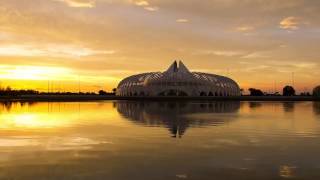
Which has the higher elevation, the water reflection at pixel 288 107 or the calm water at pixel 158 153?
the water reflection at pixel 288 107

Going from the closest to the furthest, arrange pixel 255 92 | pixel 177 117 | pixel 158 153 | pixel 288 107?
pixel 158 153 → pixel 177 117 → pixel 288 107 → pixel 255 92

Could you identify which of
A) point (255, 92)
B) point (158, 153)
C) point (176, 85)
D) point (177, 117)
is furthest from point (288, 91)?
point (158, 153)

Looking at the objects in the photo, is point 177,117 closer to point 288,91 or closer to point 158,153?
point 158,153

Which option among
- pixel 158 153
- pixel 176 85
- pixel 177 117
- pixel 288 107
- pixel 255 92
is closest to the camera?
pixel 158 153

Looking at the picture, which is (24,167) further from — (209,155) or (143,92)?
(143,92)

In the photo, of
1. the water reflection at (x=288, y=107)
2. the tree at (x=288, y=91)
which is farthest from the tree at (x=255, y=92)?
the water reflection at (x=288, y=107)

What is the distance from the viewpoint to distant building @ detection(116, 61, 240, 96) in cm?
11275

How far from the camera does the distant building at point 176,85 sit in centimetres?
11275

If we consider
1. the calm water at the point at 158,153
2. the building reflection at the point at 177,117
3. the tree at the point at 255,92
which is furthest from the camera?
the tree at the point at 255,92

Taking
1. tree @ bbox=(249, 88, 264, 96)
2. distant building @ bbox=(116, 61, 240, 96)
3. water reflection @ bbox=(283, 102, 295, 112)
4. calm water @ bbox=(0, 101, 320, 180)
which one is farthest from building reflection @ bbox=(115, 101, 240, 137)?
tree @ bbox=(249, 88, 264, 96)

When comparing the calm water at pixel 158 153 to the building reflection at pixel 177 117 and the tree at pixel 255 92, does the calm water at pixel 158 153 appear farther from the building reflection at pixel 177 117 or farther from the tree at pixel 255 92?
the tree at pixel 255 92

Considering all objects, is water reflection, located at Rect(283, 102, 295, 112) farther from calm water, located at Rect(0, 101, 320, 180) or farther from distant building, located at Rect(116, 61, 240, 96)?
distant building, located at Rect(116, 61, 240, 96)

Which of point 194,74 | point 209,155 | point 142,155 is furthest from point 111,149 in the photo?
point 194,74

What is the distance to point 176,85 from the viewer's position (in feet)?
373
